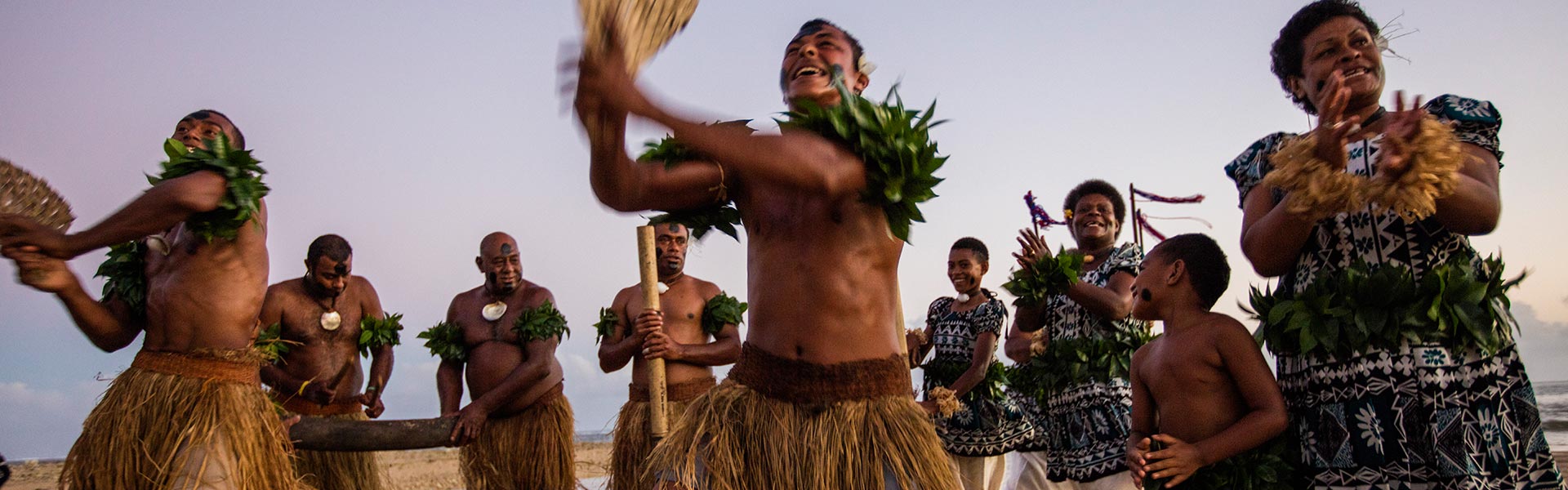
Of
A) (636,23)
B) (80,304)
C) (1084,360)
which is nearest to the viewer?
(636,23)

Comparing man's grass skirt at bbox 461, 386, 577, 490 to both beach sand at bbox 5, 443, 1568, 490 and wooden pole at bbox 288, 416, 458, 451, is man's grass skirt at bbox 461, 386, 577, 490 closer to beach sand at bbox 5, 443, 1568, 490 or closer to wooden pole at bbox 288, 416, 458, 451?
beach sand at bbox 5, 443, 1568, 490

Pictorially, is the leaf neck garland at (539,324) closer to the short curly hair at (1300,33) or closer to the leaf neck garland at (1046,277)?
the leaf neck garland at (1046,277)

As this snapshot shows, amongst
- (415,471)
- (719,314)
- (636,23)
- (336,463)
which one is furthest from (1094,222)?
(415,471)

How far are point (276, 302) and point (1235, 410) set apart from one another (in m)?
4.93

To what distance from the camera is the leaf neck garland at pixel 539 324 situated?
230 inches

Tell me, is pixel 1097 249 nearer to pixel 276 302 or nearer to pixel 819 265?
pixel 819 265

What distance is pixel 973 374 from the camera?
550cm

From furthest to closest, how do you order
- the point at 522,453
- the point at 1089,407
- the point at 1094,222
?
the point at 522,453, the point at 1094,222, the point at 1089,407

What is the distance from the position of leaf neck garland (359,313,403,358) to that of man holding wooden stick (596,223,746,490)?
1.16m

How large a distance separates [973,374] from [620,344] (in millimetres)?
1898

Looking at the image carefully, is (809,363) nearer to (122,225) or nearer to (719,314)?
(122,225)

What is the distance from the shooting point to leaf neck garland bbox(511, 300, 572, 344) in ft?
19.1

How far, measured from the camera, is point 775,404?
2346 mm

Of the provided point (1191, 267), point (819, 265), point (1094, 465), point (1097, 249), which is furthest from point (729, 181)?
point (1097, 249)
